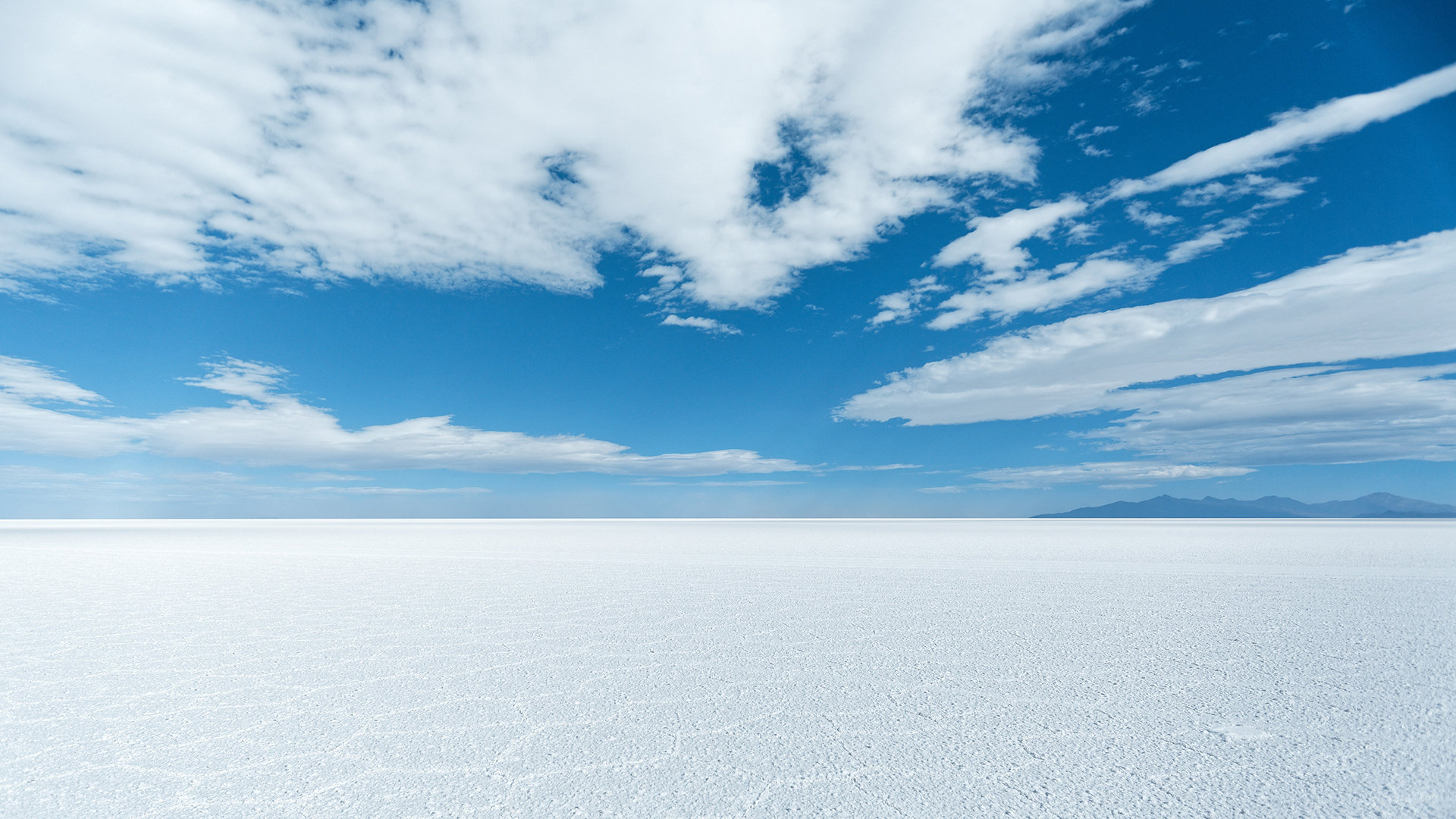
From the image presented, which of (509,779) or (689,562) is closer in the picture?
(509,779)

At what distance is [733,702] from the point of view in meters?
3.54

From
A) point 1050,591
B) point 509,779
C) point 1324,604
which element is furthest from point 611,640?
point 1324,604

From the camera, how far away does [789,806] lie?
7.73ft

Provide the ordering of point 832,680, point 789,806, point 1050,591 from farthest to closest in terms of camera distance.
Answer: point 1050,591 → point 832,680 → point 789,806

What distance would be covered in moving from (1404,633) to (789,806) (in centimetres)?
587

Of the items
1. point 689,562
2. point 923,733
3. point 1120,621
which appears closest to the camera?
point 923,733

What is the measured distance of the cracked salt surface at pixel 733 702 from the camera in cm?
248

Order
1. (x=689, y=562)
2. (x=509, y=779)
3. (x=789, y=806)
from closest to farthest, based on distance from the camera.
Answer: (x=789, y=806), (x=509, y=779), (x=689, y=562)

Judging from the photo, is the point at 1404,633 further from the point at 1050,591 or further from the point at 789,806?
the point at 789,806

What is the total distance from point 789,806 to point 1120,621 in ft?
15.4

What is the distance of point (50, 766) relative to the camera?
2795 millimetres

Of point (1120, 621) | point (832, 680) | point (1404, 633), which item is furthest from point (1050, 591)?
point (832, 680)

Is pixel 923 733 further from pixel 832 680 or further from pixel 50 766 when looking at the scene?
pixel 50 766

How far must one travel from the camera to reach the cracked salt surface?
2482 mm
